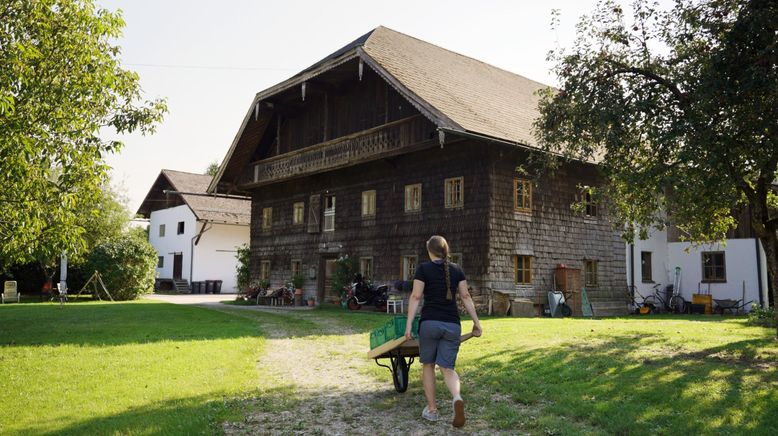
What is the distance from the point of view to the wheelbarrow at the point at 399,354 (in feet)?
22.7

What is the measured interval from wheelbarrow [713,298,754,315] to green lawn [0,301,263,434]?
60.4 ft

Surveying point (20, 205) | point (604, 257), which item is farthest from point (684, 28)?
point (604, 257)

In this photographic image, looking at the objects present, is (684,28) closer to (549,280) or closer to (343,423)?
(343,423)

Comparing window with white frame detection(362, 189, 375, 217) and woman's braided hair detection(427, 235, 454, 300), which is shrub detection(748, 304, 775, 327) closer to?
woman's braided hair detection(427, 235, 454, 300)

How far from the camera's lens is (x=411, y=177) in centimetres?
2211

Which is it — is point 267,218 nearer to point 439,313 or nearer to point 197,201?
point 197,201

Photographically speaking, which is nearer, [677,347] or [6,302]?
[677,347]

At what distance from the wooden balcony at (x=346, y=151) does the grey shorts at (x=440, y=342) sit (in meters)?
13.7

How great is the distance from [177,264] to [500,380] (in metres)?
38.7

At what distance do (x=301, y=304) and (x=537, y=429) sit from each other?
20908 mm

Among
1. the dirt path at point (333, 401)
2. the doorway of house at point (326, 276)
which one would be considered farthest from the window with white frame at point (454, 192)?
the dirt path at point (333, 401)

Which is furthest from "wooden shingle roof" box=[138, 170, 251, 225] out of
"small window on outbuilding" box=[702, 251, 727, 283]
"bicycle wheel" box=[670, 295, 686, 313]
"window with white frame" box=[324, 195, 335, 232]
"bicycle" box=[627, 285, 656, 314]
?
"small window on outbuilding" box=[702, 251, 727, 283]

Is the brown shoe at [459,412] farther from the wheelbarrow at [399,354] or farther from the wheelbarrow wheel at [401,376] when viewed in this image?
the wheelbarrow wheel at [401,376]

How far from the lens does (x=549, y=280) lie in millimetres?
20875
